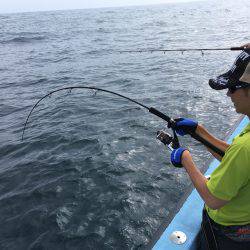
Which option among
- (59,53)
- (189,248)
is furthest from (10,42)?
(189,248)

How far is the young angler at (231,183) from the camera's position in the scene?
2139 mm

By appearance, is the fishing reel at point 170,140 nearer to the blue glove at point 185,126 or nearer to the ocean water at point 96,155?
the blue glove at point 185,126

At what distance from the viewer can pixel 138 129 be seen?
8266 mm

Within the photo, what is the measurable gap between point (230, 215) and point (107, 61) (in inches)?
627

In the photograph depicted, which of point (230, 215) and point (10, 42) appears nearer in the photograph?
point (230, 215)

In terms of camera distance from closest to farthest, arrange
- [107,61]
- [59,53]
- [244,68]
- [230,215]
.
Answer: [244,68]
[230,215]
[107,61]
[59,53]

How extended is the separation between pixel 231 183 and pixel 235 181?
3 cm

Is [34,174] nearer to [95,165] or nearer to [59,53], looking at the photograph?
[95,165]

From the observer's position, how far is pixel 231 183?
7.16ft

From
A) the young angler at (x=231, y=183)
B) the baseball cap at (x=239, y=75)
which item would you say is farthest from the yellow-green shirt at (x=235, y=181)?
the baseball cap at (x=239, y=75)

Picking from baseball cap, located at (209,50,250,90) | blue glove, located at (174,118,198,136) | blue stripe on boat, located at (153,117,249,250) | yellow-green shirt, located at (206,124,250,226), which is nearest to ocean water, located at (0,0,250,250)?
blue stripe on boat, located at (153,117,249,250)

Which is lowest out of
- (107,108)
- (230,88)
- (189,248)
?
(107,108)

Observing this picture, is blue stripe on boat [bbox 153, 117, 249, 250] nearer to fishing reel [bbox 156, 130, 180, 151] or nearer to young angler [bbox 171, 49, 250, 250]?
young angler [bbox 171, 49, 250, 250]

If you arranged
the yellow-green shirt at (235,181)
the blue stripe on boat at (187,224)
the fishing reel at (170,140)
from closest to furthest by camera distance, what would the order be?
the yellow-green shirt at (235,181) → the fishing reel at (170,140) → the blue stripe on boat at (187,224)
